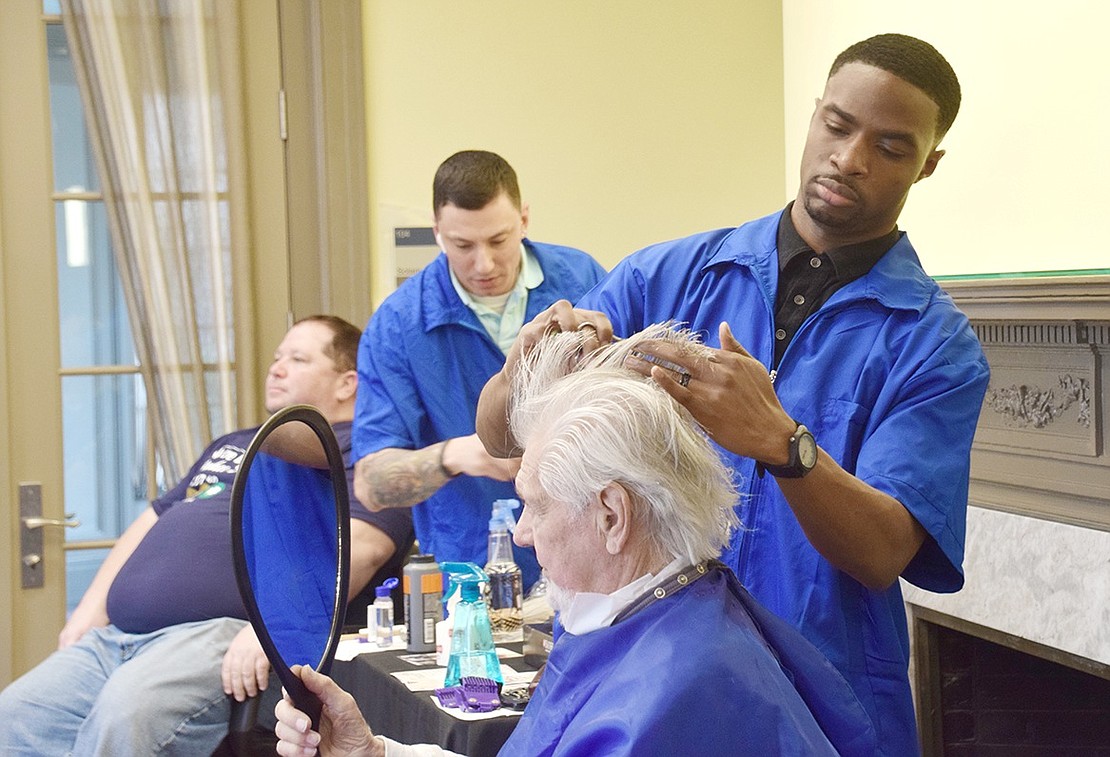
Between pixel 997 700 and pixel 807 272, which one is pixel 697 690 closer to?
pixel 807 272

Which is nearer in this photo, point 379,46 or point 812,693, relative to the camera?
point 812,693

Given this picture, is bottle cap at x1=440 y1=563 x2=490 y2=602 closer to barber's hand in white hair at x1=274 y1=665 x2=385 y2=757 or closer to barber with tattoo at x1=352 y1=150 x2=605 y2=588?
barber with tattoo at x1=352 y1=150 x2=605 y2=588

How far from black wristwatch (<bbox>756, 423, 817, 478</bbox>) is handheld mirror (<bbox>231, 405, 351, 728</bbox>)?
1.74ft

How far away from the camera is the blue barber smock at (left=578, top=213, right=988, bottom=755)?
1538 mm

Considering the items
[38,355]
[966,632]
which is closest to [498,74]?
[38,355]

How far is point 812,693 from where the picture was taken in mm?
1397

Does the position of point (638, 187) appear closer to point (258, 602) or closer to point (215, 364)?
point (215, 364)

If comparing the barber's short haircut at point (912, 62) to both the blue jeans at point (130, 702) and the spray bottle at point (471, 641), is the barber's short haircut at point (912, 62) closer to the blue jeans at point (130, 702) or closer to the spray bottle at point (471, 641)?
the spray bottle at point (471, 641)

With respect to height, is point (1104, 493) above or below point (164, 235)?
below

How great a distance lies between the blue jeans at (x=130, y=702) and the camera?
272cm

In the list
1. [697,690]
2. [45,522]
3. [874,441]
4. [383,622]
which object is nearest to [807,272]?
[874,441]

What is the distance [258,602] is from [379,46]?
9.41ft

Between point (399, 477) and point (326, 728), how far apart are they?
1.19 meters

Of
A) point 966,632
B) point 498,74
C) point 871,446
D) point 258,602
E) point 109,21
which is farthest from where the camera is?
point 498,74
